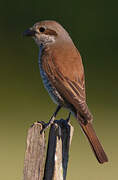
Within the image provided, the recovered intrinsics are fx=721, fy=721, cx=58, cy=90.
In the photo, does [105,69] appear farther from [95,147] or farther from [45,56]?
[95,147]

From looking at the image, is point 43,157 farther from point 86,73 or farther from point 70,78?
point 86,73

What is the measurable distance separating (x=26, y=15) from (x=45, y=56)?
7.97 metres

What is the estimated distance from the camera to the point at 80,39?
12859mm

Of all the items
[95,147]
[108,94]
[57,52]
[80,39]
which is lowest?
[95,147]

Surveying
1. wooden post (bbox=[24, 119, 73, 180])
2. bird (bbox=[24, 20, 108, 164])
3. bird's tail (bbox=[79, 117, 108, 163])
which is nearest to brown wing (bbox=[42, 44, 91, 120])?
bird (bbox=[24, 20, 108, 164])

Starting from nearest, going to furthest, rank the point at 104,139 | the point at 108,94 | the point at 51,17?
the point at 104,139, the point at 108,94, the point at 51,17

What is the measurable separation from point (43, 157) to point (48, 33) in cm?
173

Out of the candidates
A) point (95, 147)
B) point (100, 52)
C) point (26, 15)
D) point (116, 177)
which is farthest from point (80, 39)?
point (95, 147)

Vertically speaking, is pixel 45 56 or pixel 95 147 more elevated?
pixel 45 56

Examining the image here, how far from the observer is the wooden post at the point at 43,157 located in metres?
4.47

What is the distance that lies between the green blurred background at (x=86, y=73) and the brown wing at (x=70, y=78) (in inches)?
109

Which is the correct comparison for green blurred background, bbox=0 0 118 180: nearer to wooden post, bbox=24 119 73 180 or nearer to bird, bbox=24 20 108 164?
bird, bbox=24 20 108 164

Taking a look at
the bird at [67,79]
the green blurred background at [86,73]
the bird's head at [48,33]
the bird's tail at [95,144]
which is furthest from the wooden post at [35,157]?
the green blurred background at [86,73]

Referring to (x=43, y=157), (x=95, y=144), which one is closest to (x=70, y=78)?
(x=95, y=144)
